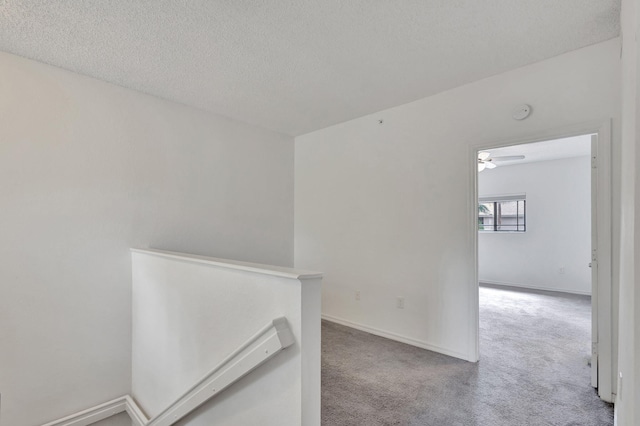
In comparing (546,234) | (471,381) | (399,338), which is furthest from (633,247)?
(546,234)

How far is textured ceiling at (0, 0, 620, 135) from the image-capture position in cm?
187

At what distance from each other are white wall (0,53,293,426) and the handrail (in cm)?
11

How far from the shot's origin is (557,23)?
6.61ft

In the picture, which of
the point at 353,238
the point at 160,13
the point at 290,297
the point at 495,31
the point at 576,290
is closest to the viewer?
the point at 290,297

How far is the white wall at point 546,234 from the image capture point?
5535 mm

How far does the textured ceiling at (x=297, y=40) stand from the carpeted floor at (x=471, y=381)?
261cm

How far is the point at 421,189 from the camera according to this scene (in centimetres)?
320

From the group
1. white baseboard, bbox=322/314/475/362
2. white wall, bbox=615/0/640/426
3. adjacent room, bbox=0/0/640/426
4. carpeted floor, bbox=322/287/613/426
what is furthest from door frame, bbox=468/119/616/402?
white wall, bbox=615/0/640/426

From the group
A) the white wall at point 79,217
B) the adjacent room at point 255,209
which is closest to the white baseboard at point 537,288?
the adjacent room at point 255,209

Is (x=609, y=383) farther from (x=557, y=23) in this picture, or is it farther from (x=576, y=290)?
(x=576, y=290)

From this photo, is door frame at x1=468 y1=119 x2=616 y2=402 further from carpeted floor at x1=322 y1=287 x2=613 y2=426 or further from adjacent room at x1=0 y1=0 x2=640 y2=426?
carpeted floor at x1=322 y1=287 x2=613 y2=426

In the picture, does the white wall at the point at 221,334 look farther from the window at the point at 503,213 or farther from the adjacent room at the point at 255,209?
the window at the point at 503,213

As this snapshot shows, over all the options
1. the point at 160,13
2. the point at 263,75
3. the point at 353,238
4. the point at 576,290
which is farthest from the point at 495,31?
the point at 576,290

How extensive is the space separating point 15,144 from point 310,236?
3.14 meters
